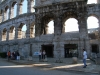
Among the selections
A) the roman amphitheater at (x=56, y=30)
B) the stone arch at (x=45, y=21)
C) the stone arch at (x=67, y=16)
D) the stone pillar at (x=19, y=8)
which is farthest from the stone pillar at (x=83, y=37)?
the stone pillar at (x=19, y=8)

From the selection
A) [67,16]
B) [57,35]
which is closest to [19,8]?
[67,16]

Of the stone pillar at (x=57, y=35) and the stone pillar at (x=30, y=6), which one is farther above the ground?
the stone pillar at (x=30, y=6)

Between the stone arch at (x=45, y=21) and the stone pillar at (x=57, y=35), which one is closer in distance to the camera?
the stone pillar at (x=57, y=35)

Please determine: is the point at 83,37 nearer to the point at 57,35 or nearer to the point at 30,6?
the point at 57,35

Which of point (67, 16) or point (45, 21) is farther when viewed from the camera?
point (45, 21)

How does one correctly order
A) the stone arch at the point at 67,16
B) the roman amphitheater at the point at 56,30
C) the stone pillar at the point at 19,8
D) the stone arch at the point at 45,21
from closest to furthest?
the roman amphitheater at the point at 56,30 → the stone arch at the point at 67,16 → the stone arch at the point at 45,21 → the stone pillar at the point at 19,8

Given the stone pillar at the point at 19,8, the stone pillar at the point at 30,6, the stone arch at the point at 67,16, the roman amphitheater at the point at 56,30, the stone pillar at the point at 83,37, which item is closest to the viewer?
the stone pillar at the point at 83,37

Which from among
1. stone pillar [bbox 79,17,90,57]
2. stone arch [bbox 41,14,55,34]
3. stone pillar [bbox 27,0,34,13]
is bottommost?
stone pillar [bbox 79,17,90,57]

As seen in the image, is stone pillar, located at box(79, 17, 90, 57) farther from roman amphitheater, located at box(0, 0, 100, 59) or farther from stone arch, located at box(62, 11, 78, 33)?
stone arch, located at box(62, 11, 78, 33)

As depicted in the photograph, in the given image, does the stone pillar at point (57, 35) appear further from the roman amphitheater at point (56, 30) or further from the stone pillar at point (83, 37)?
the stone pillar at point (83, 37)

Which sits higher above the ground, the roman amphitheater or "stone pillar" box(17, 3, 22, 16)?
"stone pillar" box(17, 3, 22, 16)

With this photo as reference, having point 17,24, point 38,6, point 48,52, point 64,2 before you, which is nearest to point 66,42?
point 48,52

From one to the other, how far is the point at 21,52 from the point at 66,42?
893 cm

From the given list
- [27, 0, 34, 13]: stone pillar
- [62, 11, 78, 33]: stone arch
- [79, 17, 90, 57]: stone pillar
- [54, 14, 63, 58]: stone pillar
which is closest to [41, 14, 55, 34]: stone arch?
[54, 14, 63, 58]: stone pillar
